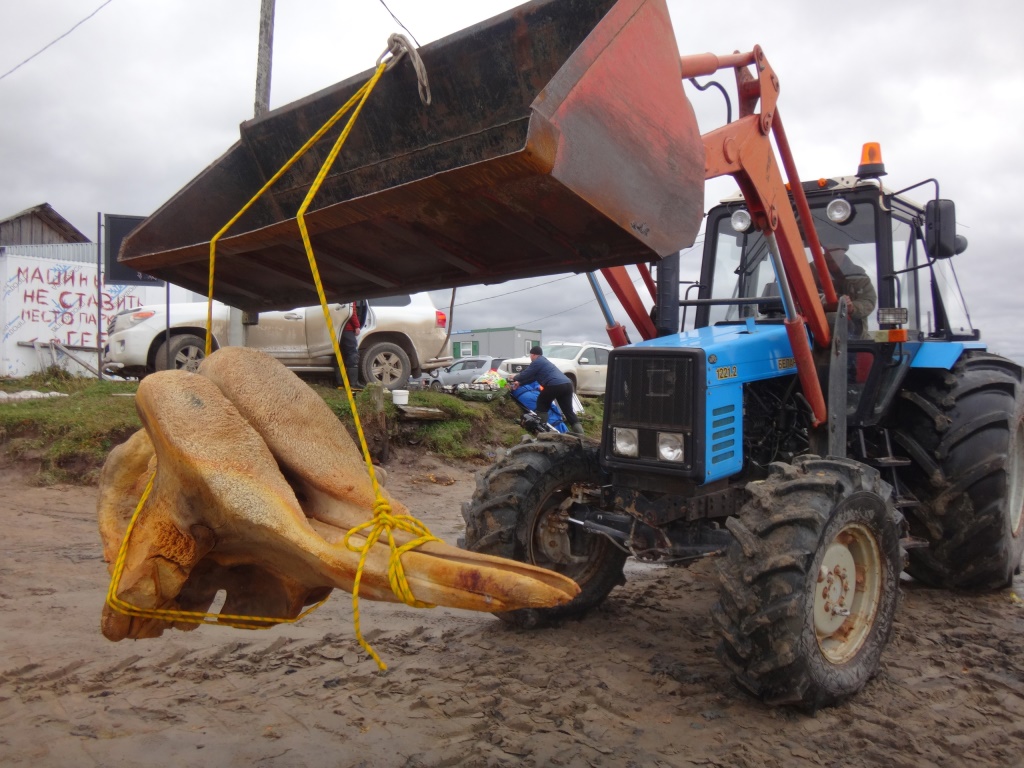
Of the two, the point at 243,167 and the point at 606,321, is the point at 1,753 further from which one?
the point at 606,321

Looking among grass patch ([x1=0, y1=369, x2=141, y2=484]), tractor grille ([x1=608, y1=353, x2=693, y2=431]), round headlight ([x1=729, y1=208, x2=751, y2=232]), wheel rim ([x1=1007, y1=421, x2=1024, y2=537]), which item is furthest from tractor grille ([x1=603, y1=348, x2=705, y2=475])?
grass patch ([x1=0, y1=369, x2=141, y2=484])

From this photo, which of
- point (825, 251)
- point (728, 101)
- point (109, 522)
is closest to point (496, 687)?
point (109, 522)

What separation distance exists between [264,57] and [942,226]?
8.16 meters

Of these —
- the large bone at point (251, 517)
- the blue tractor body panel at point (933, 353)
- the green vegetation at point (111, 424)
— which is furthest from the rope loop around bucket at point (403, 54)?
the green vegetation at point (111, 424)

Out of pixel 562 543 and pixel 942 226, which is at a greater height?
pixel 942 226

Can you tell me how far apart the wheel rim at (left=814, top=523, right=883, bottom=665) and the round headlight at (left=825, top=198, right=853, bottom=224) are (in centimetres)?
192

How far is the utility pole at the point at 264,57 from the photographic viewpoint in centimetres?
986

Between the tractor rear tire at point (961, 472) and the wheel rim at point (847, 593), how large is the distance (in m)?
1.36

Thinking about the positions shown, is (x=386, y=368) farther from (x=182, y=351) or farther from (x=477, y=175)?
(x=477, y=175)

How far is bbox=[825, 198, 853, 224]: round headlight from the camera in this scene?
4812mm

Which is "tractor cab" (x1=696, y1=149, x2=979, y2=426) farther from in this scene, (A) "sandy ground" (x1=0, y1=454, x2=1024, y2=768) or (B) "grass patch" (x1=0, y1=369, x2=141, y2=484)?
(B) "grass patch" (x1=0, y1=369, x2=141, y2=484)

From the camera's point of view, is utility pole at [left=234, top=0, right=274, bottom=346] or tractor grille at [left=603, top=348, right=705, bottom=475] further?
utility pole at [left=234, top=0, right=274, bottom=346]

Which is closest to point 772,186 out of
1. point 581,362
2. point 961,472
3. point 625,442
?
point 625,442

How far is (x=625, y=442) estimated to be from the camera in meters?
4.36
